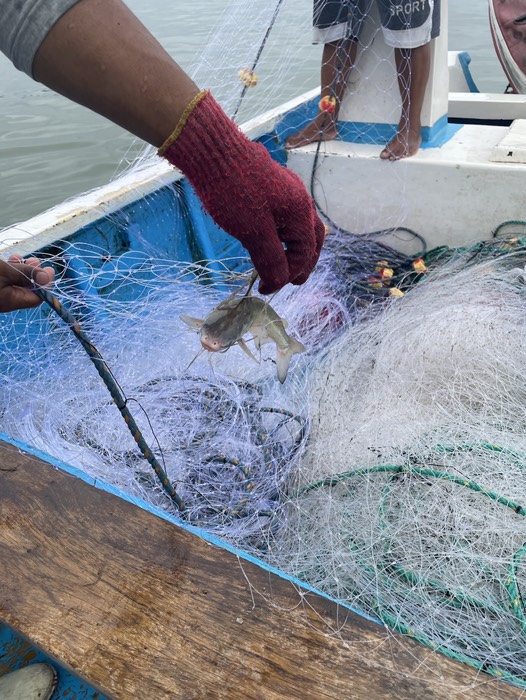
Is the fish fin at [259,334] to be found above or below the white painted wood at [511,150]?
above

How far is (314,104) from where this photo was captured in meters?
5.20

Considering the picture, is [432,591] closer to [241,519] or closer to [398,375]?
[241,519]

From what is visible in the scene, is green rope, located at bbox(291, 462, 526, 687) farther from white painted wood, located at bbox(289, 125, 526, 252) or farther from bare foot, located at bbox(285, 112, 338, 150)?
bare foot, located at bbox(285, 112, 338, 150)

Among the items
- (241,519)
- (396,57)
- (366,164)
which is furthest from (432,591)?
(396,57)

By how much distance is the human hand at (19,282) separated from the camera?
1.77m

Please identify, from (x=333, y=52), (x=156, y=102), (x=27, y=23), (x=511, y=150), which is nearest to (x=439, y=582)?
(x=156, y=102)

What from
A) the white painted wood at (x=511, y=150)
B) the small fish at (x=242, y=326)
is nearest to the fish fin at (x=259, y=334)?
the small fish at (x=242, y=326)

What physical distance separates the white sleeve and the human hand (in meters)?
0.75

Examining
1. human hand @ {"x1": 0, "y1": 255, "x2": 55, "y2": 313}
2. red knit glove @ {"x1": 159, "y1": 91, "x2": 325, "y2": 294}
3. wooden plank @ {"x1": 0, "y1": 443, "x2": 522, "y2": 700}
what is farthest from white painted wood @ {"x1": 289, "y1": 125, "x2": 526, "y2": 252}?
wooden plank @ {"x1": 0, "y1": 443, "x2": 522, "y2": 700}

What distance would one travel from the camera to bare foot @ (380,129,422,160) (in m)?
4.20

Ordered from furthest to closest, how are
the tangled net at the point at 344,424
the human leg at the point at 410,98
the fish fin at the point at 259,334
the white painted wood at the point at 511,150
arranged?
the human leg at the point at 410,98 → the white painted wood at the point at 511,150 → the fish fin at the point at 259,334 → the tangled net at the point at 344,424

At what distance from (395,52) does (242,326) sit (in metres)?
3.18

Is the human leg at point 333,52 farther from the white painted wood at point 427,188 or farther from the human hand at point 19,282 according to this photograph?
the human hand at point 19,282

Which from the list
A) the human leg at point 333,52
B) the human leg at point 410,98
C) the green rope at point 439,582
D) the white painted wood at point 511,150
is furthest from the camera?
the human leg at point 333,52
